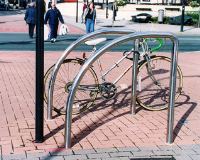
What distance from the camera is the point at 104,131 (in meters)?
4.92

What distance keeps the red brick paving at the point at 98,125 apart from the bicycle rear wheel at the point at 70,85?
166 millimetres

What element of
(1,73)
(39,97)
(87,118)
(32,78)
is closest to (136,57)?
(87,118)

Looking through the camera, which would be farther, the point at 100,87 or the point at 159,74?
the point at 159,74

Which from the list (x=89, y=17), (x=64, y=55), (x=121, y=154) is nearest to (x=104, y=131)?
(x=121, y=154)

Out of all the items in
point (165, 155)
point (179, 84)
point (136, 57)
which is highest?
point (136, 57)

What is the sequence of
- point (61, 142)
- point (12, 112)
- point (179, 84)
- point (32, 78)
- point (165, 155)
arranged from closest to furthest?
1. point (165, 155)
2. point (61, 142)
3. point (12, 112)
4. point (179, 84)
5. point (32, 78)

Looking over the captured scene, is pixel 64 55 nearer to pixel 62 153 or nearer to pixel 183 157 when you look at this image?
pixel 62 153

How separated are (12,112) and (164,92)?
102 inches

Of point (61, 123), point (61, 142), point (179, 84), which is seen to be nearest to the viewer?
point (61, 142)

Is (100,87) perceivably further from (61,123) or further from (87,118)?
(61,123)

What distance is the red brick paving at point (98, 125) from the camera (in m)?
4.44

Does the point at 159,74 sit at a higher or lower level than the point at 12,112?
higher

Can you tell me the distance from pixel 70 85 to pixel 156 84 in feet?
4.85

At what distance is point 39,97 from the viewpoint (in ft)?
14.3
